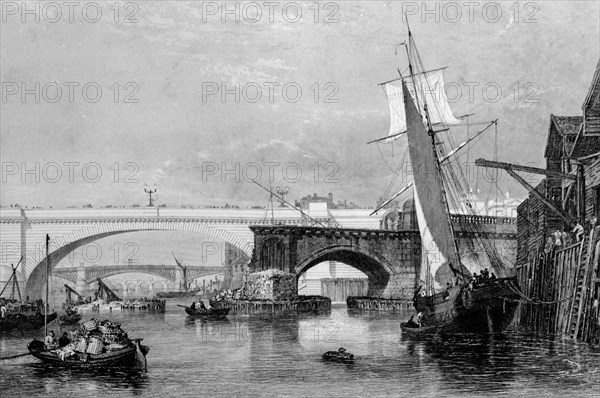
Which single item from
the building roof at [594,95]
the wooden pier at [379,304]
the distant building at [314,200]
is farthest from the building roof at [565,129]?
the distant building at [314,200]

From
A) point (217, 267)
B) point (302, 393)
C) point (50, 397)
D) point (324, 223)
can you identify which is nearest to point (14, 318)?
point (50, 397)

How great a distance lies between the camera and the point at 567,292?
934 inches

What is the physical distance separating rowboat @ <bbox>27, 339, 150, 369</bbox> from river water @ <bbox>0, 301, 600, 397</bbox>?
223 mm

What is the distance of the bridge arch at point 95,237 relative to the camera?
38969mm

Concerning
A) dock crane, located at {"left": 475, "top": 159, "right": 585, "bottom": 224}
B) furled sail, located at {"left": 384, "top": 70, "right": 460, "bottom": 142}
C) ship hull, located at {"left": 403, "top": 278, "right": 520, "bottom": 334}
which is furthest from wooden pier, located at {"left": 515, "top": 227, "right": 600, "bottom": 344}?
furled sail, located at {"left": 384, "top": 70, "right": 460, "bottom": 142}

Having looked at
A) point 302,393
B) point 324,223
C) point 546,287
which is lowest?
point 302,393

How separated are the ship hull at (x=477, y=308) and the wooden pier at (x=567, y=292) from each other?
792 millimetres

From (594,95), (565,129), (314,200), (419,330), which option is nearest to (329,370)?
Result: (419,330)

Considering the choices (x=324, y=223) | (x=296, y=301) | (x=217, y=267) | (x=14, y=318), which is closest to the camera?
(x=14, y=318)

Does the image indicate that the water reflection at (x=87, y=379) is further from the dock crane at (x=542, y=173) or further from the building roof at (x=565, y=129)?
the building roof at (x=565, y=129)

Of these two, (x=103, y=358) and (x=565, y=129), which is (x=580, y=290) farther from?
(x=103, y=358)

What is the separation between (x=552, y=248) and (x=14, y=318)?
20.0 metres

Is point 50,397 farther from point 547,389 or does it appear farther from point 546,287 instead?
point 546,287

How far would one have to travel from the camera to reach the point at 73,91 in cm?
2561
